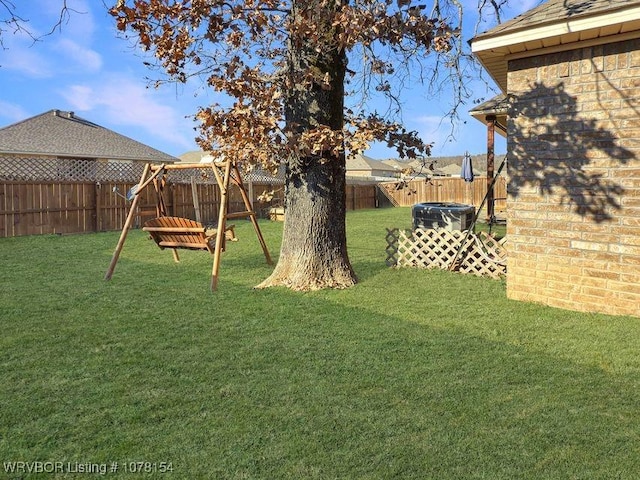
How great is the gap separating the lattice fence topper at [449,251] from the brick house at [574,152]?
143 centimetres

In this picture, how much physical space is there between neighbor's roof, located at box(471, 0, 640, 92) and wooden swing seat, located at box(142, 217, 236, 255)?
4.02m

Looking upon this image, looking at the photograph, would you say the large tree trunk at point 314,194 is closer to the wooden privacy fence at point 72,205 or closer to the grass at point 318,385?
the grass at point 318,385

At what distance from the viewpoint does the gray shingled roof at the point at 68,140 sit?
66.4 feet

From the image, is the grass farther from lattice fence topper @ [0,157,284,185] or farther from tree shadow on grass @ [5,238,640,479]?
lattice fence topper @ [0,157,284,185]

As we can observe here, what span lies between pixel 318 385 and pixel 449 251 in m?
4.88

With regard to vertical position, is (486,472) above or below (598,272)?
below

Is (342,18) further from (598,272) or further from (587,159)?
(598,272)

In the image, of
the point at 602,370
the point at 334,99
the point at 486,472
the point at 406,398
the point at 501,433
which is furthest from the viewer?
the point at 334,99

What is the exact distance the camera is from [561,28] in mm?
4734

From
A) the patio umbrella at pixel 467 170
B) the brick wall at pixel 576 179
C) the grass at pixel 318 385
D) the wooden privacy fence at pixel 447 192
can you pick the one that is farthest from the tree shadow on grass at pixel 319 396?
the wooden privacy fence at pixel 447 192

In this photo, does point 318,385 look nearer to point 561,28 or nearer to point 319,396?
point 319,396

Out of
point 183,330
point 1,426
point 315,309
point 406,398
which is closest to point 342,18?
point 315,309

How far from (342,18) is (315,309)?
298 cm

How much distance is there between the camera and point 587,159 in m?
5.03
